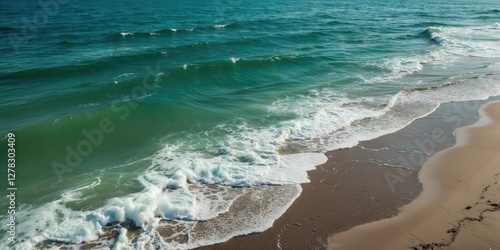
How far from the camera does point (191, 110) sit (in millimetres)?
16531

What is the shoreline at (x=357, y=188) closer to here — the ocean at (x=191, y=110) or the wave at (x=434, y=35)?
the ocean at (x=191, y=110)

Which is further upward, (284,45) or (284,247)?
(284,45)

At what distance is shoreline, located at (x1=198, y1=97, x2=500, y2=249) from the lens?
27.2 ft

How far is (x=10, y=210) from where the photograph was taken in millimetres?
9852

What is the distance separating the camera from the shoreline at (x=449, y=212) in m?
7.89

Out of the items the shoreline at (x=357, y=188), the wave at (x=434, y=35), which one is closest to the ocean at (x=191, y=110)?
the wave at (x=434, y=35)

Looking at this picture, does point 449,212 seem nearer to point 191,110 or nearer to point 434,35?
point 191,110

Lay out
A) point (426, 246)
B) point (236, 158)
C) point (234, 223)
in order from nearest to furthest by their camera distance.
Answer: point (426, 246)
point (234, 223)
point (236, 158)

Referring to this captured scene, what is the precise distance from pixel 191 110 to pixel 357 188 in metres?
8.86

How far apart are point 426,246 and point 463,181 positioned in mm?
3633

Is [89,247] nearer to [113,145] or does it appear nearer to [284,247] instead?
[284,247]

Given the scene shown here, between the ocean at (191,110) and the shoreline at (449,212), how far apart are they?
96.8 inches

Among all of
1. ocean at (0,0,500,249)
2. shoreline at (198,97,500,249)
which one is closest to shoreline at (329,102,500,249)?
shoreline at (198,97,500,249)

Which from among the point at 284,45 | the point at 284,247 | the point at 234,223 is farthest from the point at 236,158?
the point at 284,45
